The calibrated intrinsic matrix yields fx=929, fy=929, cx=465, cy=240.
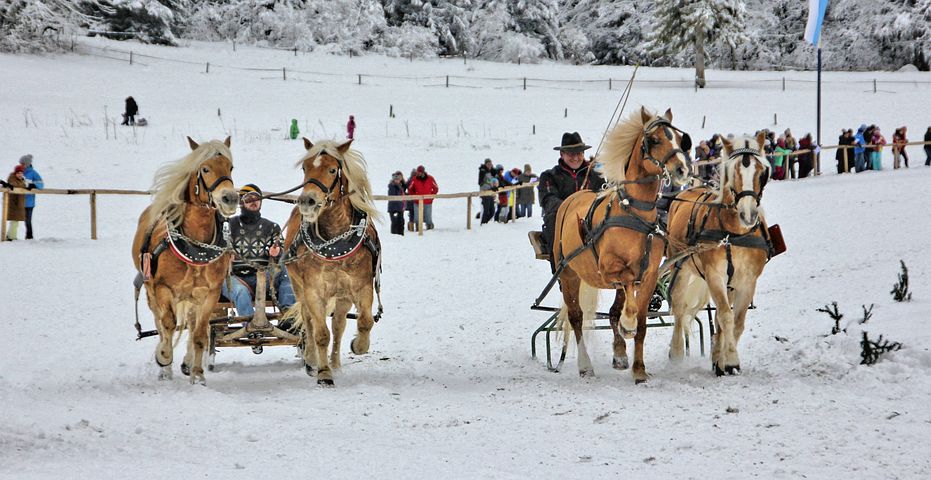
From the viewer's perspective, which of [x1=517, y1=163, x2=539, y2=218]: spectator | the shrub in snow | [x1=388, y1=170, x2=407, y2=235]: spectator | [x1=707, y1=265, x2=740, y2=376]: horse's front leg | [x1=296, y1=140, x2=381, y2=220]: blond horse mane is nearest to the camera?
[x1=707, y1=265, x2=740, y2=376]: horse's front leg

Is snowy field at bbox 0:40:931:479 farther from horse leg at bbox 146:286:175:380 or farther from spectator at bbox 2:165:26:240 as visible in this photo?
spectator at bbox 2:165:26:240

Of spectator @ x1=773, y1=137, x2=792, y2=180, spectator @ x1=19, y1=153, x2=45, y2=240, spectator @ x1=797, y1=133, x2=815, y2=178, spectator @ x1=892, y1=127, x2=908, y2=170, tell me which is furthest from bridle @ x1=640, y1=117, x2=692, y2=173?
spectator @ x1=892, y1=127, x2=908, y2=170

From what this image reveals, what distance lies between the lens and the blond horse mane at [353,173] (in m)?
8.43

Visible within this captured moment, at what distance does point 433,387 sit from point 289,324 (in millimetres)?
2071

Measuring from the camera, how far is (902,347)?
728 centimetres

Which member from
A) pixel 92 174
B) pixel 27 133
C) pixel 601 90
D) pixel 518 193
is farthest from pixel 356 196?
pixel 601 90

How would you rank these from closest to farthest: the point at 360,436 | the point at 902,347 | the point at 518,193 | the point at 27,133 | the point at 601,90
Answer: the point at 360,436
the point at 902,347
the point at 518,193
the point at 27,133
the point at 601,90

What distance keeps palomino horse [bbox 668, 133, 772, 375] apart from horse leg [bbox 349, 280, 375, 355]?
2.81 metres

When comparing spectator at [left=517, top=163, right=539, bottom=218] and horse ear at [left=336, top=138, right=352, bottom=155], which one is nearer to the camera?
horse ear at [left=336, top=138, right=352, bottom=155]

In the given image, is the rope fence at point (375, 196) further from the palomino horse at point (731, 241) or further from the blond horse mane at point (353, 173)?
the palomino horse at point (731, 241)

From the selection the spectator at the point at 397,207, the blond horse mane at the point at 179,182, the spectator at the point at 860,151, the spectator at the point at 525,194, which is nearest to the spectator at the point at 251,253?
the blond horse mane at the point at 179,182

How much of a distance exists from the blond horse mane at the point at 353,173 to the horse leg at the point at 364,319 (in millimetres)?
718

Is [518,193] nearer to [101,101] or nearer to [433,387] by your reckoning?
[433,387]

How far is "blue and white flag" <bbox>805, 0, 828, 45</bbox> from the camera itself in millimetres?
24891
